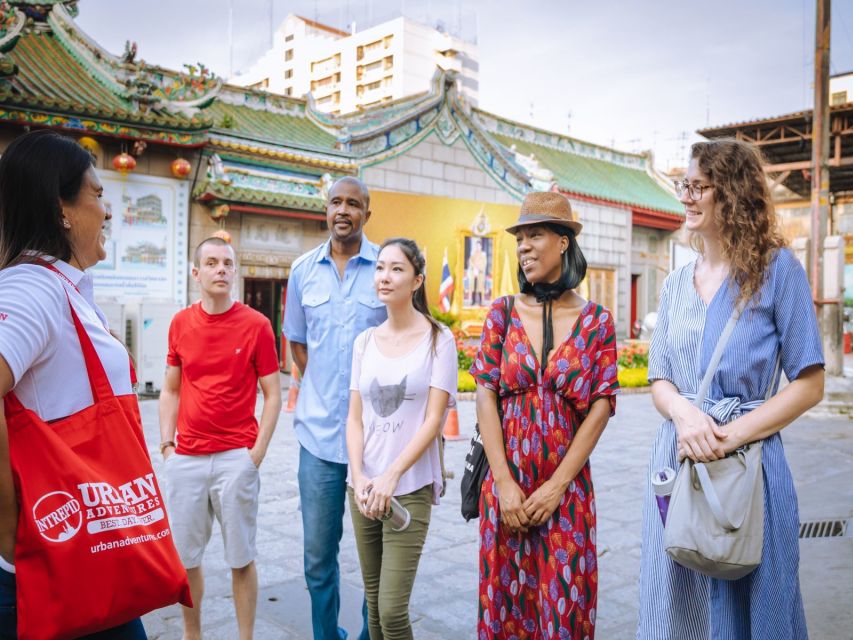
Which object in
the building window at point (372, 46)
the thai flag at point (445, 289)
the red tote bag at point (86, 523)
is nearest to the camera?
the red tote bag at point (86, 523)

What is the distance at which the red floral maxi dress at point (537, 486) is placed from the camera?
2434 mm

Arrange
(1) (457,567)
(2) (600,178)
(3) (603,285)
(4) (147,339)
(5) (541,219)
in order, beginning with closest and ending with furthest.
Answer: (5) (541,219)
(1) (457,567)
(4) (147,339)
(3) (603,285)
(2) (600,178)

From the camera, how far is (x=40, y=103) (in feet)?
35.9

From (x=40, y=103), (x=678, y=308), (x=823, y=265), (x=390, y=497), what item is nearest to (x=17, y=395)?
(x=390, y=497)

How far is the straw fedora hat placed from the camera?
8.70 ft

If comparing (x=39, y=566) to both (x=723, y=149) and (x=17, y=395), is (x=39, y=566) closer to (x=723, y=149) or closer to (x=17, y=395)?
(x=17, y=395)

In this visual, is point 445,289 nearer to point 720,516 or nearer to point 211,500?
point 211,500

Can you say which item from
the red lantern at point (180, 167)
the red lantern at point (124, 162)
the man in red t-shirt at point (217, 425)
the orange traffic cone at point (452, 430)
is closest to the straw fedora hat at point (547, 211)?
the man in red t-shirt at point (217, 425)

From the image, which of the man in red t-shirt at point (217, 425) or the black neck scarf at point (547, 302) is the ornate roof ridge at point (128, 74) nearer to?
the man in red t-shirt at point (217, 425)

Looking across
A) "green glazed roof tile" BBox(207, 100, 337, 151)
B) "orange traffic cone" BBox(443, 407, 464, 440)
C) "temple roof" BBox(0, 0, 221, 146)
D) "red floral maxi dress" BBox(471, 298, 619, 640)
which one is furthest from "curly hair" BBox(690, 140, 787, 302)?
"green glazed roof tile" BBox(207, 100, 337, 151)

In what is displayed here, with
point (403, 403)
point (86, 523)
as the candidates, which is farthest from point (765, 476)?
point (86, 523)

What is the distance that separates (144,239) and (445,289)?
23.9 ft

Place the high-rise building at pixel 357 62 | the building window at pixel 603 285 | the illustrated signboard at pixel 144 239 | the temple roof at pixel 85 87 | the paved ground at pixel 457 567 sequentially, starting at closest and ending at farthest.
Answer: the paved ground at pixel 457 567 → the temple roof at pixel 85 87 → the illustrated signboard at pixel 144 239 → the building window at pixel 603 285 → the high-rise building at pixel 357 62

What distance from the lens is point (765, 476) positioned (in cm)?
217
